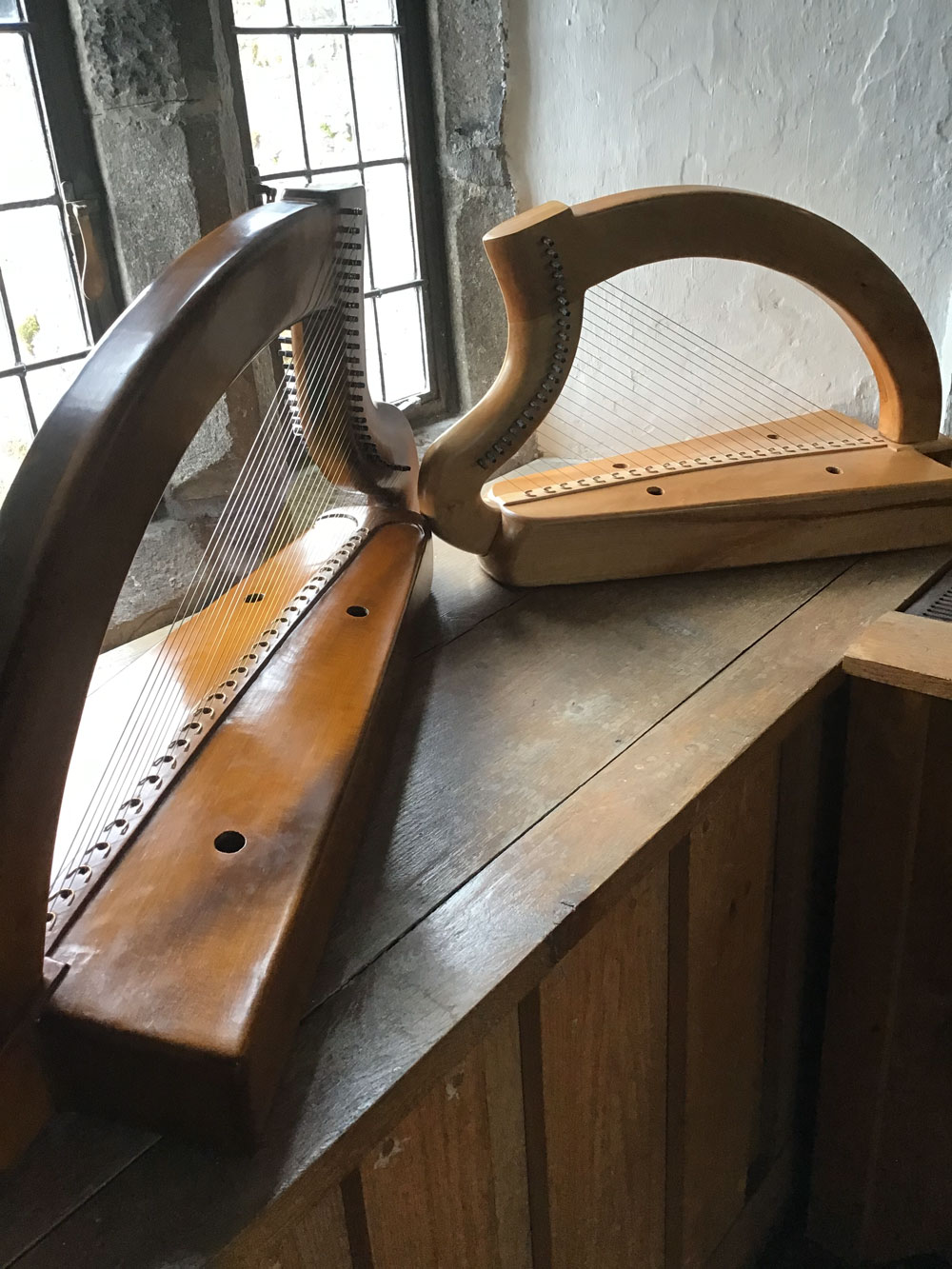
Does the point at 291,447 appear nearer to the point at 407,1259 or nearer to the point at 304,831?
the point at 304,831

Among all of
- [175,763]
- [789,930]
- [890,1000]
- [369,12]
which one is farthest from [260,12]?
[890,1000]

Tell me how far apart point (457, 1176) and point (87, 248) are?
3.71 ft

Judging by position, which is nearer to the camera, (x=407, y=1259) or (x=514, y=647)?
(x=407, y=1259)

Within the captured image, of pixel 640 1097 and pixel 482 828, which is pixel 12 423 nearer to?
pixel 482 828

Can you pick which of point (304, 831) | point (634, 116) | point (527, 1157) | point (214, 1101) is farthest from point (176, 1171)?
point (634, 116)

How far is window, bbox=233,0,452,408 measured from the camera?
1.44 metres

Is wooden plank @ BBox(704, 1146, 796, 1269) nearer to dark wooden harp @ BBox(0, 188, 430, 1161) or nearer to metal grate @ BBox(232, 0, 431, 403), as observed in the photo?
dark wooden harp @ BBox(0, 188, 430, 1161)

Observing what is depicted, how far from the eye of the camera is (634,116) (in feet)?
4.83

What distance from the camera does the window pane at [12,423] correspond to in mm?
1296

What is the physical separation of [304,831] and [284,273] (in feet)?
1.31

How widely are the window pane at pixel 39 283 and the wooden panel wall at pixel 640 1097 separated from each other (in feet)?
3.29

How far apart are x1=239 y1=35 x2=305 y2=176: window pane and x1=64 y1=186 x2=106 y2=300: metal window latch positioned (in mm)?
269

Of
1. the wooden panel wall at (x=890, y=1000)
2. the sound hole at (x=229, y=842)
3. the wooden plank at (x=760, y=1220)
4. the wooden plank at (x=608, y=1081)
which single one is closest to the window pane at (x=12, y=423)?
the sound hole at (x=229, y=842)

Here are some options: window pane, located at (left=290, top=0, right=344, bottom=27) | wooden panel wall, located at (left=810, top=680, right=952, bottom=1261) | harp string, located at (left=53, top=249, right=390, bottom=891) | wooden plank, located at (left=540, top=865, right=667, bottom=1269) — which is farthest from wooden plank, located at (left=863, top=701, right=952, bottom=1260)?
window pane, located at (left=290, top=0, right=344, bottom=27)
